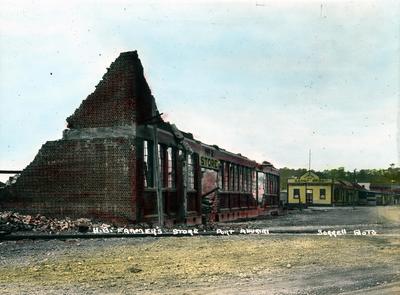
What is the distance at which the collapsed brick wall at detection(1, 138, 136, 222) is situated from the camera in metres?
18.9

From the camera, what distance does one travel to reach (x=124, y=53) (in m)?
20.0

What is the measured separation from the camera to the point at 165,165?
21703 millimetres

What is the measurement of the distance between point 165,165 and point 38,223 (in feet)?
19.5

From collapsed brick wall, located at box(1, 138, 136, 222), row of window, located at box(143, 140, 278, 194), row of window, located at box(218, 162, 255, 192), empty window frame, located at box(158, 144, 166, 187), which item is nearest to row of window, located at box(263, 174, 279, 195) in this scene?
row of window, located at box(143, 140, 278, 194)

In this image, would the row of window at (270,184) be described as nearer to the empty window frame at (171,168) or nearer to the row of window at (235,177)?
the row of window at (235,177)

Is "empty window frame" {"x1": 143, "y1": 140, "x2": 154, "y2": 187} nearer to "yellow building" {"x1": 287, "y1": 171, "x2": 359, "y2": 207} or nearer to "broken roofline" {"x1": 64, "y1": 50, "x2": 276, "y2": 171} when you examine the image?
"broken roofline" {"x1": 64, "y1": 50, "x2": 276, "y2": 171}

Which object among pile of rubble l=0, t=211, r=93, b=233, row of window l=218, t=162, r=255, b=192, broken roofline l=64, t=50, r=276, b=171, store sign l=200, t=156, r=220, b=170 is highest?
broken roofline l=64, t=50, r=276, b=171

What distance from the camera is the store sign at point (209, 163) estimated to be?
2596cm

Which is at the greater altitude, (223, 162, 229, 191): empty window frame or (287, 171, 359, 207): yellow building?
(223, 162, 229, 191): empty window frame

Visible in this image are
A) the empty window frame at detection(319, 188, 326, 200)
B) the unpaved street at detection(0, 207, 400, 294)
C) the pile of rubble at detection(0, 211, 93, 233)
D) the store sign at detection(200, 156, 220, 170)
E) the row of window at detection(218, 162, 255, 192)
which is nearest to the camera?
the unpaved street at detection(0, 207, 400, 294)

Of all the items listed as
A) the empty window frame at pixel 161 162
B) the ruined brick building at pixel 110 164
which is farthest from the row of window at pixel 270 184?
the empty window frame at pixel 161 162

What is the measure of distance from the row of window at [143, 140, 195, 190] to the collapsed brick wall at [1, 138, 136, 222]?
1096 millimetres

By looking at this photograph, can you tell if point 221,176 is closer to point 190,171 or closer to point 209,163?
point 209,163

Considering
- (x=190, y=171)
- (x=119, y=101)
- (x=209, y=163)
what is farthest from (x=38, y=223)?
(x=209, y=163)
